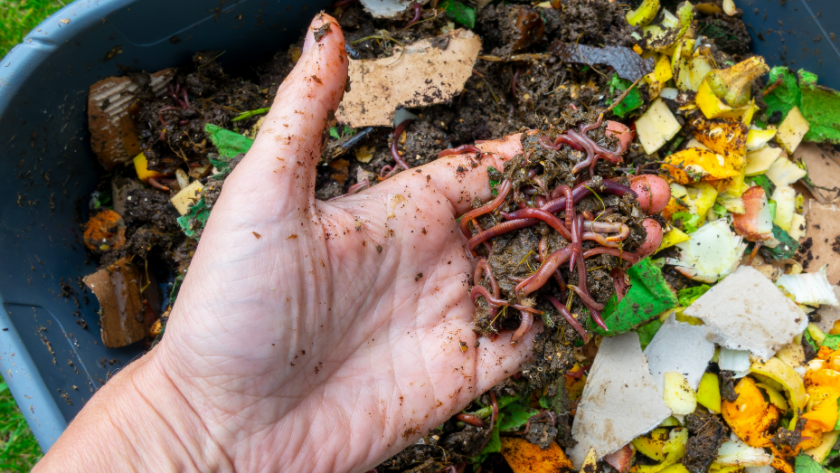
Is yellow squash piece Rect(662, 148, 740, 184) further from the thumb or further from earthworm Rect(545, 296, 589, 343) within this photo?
the thumb

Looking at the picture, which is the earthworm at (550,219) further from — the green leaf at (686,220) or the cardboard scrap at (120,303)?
the cardboard scrap at (120,303)

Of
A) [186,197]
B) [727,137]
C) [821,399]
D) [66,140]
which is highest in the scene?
[66,140]

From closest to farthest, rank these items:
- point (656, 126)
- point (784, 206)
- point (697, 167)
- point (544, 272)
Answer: point (544, 272)
point (697, 167)
point (656, 126)
point (784, 206)

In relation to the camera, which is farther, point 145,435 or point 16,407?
point 16,407

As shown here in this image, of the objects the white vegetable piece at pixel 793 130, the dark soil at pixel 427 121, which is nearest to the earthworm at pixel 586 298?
the dark soil at pixel 427 121

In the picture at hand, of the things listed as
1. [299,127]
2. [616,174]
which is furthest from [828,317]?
[299,127]

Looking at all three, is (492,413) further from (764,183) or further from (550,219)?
(764,183)
